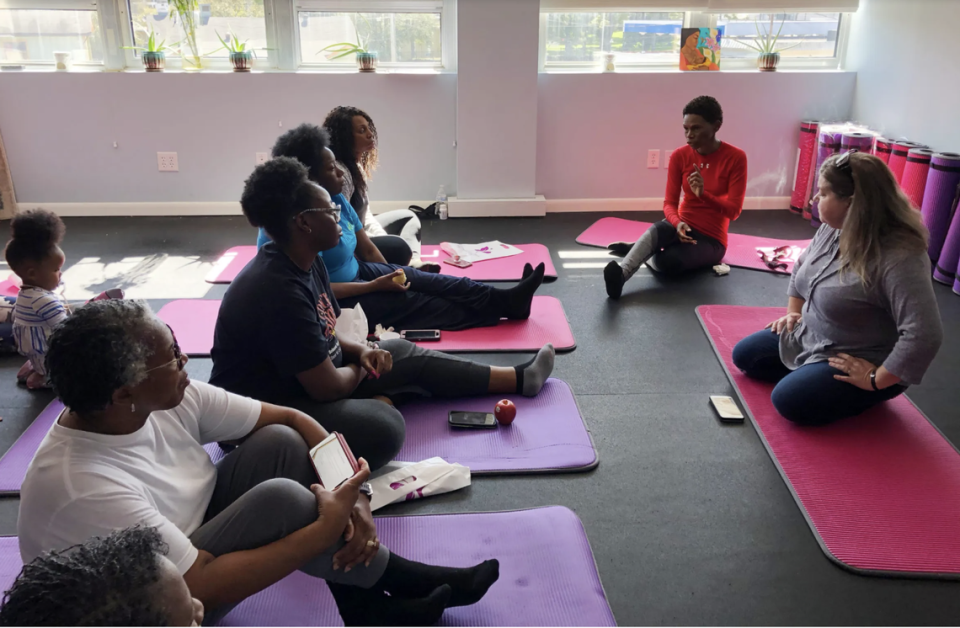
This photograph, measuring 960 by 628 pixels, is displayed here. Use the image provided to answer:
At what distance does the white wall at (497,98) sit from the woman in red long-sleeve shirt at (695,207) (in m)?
1.43

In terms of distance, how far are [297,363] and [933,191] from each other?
369 centimetres

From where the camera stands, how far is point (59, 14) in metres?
5.25

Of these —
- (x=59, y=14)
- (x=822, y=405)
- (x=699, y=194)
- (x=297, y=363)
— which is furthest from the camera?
(x=59, y=14)

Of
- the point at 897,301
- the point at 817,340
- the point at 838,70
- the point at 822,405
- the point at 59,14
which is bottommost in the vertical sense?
the point at 822,405

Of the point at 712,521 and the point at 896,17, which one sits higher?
the point at 896,17

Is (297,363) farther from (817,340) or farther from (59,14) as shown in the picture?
(59,14)

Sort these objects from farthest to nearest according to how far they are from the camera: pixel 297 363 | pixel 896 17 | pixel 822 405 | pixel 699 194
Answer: pixel 896 17 < pixel 699 194 < pixel 822 405 < pixel 297 363

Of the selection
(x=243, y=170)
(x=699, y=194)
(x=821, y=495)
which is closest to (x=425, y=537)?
(x=821, y=495)

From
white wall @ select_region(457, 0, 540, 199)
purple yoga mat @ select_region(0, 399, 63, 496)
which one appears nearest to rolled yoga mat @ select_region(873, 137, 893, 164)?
white wall @ select_region(457, 0, 540, 199)

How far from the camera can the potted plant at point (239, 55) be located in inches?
203

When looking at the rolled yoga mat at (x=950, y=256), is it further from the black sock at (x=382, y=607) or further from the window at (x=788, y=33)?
the black sock at (x=382, y=607)

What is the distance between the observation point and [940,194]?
3.99 meters

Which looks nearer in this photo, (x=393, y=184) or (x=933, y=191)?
(x=933, y=191)

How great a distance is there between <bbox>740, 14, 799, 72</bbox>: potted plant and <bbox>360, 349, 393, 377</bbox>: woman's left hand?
169 inches
